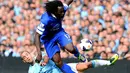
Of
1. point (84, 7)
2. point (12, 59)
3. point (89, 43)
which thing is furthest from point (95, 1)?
point (89, 43)

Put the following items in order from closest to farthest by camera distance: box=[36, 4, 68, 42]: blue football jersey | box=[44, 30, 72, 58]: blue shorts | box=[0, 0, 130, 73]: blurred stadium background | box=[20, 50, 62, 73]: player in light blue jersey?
1. box=[20, 50, 62, 73]: player in light blue jersey
2. box=[36, 4, 68, 42]: blue football jersey
3. box=[44, 30, 72, 58]: blue shorts
4. box=[0, 0, 130, 73]: blurred stadium background

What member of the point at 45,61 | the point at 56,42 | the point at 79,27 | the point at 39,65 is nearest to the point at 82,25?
the point at 79,27

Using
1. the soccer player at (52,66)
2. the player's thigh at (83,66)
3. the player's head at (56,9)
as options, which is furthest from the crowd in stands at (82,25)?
the player's head at (56,9)

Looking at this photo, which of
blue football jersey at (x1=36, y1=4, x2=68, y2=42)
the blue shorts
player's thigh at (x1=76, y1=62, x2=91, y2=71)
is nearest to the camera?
player's thigh at (x1=76, y1=62, x2=91, y2=71)

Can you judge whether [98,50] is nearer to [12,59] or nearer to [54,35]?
[12,59]

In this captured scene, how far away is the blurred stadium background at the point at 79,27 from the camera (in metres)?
14.7

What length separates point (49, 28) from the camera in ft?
36.9

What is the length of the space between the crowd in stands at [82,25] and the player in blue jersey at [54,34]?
2975mm

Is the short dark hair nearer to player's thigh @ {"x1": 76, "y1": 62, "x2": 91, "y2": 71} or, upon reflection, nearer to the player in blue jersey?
the player in blue jersey

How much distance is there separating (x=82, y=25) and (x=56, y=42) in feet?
16.0

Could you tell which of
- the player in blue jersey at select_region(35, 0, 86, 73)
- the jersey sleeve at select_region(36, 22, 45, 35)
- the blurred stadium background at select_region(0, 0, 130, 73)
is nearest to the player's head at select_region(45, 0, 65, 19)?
the player in blue jersey at select_region(35, 0, 86, 73)

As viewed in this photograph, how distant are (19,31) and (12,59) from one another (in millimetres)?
2332

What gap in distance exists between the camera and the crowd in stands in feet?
49.4

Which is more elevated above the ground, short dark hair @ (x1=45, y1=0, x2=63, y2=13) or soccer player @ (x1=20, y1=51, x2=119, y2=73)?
short dark hair @ (x1=45, y1=0, x2=63, y2=13)
